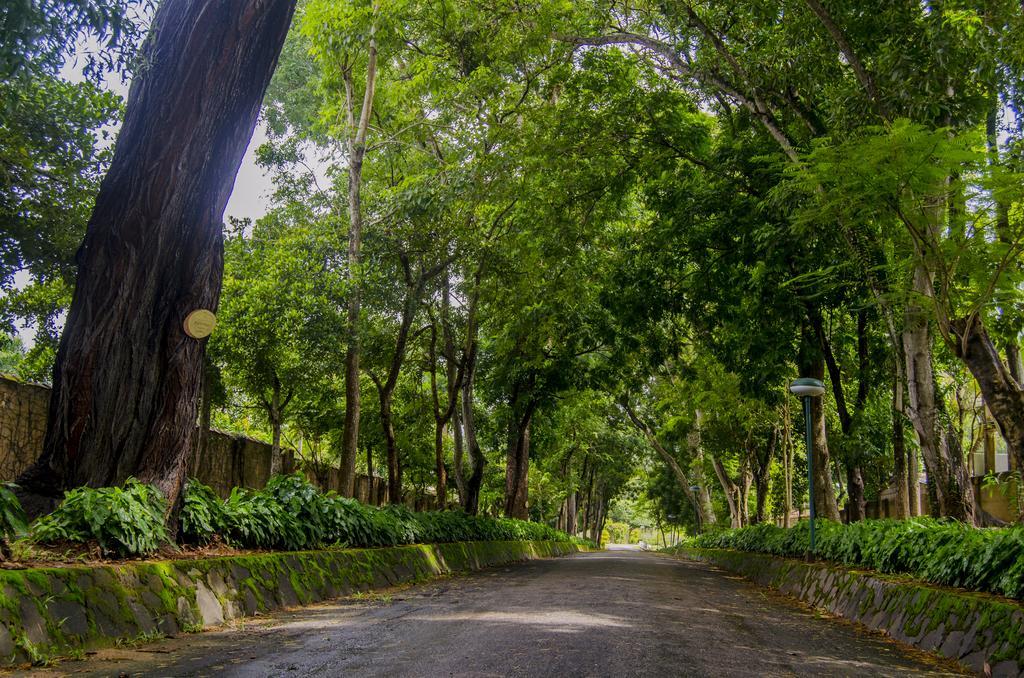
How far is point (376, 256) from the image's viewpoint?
15461 mm

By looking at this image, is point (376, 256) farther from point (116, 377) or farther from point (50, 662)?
point (50, 662)

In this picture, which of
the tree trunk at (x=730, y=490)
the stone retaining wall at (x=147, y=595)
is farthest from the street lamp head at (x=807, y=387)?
the tree trunk at (x=730, y=490)

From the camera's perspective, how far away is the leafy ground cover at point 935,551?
608 centimetres

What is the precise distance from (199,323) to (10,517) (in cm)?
236

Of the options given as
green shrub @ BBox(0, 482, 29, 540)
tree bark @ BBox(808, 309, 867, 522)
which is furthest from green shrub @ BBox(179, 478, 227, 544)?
tree bark @ BBox(808, 309, 867, 522)

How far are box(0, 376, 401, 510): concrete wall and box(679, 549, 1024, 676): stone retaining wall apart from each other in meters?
9.75

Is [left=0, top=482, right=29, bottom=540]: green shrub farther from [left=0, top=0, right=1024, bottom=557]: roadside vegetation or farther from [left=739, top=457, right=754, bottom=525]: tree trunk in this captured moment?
[left=739, top=457, right=754, bottom=525]: tree trunk

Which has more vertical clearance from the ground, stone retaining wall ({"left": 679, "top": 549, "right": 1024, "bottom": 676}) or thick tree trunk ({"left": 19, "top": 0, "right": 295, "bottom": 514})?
thick tree trunk ({"left": 19, "top": 0, "right": 295, "bottom": 514})

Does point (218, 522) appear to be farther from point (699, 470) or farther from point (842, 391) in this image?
point (699, 470)

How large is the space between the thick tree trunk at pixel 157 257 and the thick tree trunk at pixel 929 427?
752cm

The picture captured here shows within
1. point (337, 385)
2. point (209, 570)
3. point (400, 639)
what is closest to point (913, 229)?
point (400, 639)

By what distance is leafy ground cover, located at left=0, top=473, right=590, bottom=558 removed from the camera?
18.9 ft

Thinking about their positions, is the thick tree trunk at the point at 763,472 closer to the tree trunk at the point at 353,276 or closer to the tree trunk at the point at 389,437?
the tree trunk at the point at 389,437

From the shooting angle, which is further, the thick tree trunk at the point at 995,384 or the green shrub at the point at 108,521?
the thick tree trunk at the point at 995,384
